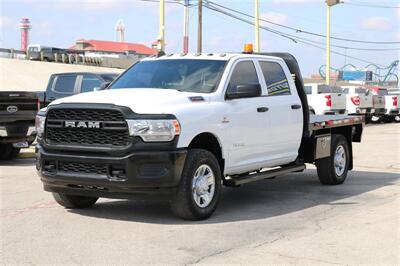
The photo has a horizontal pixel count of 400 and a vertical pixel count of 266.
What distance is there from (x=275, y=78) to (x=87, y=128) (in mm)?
3168

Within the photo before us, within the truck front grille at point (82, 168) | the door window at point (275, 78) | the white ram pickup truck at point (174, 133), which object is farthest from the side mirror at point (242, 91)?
the truck front grille at point (82, 168)

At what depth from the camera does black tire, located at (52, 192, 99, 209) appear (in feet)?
25.0

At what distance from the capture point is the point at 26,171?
38.0ft

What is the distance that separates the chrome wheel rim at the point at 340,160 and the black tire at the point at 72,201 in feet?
14.3

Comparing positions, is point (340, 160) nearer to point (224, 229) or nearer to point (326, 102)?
point (224, 229)

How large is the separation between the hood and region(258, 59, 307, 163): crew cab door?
1452mm

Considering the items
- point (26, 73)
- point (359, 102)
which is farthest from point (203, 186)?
point (26, 73)

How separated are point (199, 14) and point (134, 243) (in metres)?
32.6

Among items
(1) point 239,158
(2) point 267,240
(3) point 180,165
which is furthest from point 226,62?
(2) point 267,240

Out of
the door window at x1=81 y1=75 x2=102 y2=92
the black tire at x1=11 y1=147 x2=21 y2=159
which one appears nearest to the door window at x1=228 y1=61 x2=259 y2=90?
the black tire at x1=11 y1=147 x2=21 y2=159

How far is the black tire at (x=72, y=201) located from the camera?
25.0 feet

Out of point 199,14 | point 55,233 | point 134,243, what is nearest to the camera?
point 134,243

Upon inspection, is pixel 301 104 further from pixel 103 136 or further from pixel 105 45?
pixel 105 45

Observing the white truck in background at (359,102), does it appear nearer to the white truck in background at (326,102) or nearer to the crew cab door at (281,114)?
the white truck in background at (326,102)
